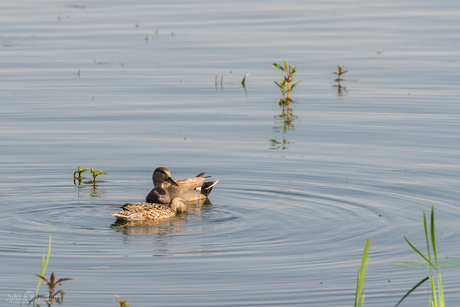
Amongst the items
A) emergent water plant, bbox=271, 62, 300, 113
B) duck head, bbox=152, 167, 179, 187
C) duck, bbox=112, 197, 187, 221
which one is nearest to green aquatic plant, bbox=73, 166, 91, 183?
duck head, bbox=152, 167, 179, 187

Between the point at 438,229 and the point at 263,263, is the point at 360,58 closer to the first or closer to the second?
the point at 438,229

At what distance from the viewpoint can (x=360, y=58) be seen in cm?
2117

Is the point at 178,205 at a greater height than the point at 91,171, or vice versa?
the point at 91,171

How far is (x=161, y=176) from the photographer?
1152 centimetres

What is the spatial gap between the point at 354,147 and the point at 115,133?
4293 millimetres

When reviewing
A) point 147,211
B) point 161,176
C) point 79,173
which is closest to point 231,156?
point 161,176

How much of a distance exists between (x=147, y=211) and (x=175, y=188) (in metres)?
1.48

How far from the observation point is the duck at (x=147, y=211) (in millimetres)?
10133

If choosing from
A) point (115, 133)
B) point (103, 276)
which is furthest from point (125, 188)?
point (103, 276)

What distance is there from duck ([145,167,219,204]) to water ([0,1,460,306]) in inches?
8.4

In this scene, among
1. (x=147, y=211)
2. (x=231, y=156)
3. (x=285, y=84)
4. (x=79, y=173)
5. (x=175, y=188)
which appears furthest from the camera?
(x=285, y=84)

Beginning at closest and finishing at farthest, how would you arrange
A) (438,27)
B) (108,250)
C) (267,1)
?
(108,250) < (438,27) < (267,1)

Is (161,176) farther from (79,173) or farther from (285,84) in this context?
(285,84)

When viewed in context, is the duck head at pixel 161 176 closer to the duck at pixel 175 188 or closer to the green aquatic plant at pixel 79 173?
the duck at pixel 175 188
